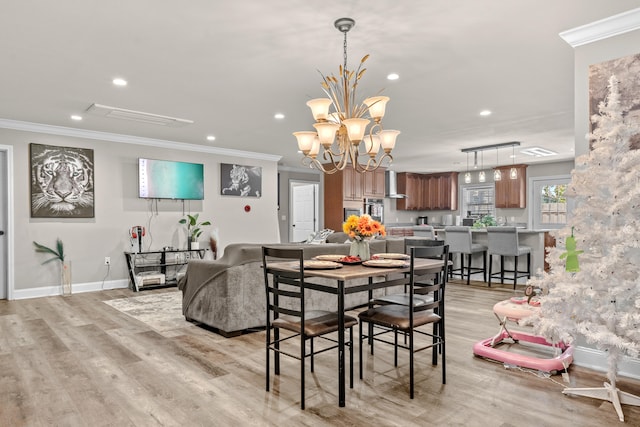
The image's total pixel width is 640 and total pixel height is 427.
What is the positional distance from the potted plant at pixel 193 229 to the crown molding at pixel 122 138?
48.6 inches

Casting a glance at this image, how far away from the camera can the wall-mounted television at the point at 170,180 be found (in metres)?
6.69

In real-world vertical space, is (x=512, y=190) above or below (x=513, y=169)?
below

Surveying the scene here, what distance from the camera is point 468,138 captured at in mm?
6832

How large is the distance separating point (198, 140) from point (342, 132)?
4.15 meters

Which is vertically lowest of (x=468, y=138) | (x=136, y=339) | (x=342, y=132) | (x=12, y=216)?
(x=136, y=339)

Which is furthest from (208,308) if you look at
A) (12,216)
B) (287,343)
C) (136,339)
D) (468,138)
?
(468,138)

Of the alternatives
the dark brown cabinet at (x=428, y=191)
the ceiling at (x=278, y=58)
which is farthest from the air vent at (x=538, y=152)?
the dark brown cabinet at (x=428, y=191)

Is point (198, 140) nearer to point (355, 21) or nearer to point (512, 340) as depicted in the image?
point (355, 21)

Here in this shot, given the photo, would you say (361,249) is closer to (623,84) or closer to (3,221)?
(623,84)

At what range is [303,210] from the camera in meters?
10.2

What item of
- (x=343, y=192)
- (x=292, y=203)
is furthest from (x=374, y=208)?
(x=292, y=203)

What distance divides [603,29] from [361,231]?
2.21 meters

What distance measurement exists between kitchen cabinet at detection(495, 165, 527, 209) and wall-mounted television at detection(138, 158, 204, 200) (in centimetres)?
707

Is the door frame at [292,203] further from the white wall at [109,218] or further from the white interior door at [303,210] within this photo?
the white wall at [109,218]
